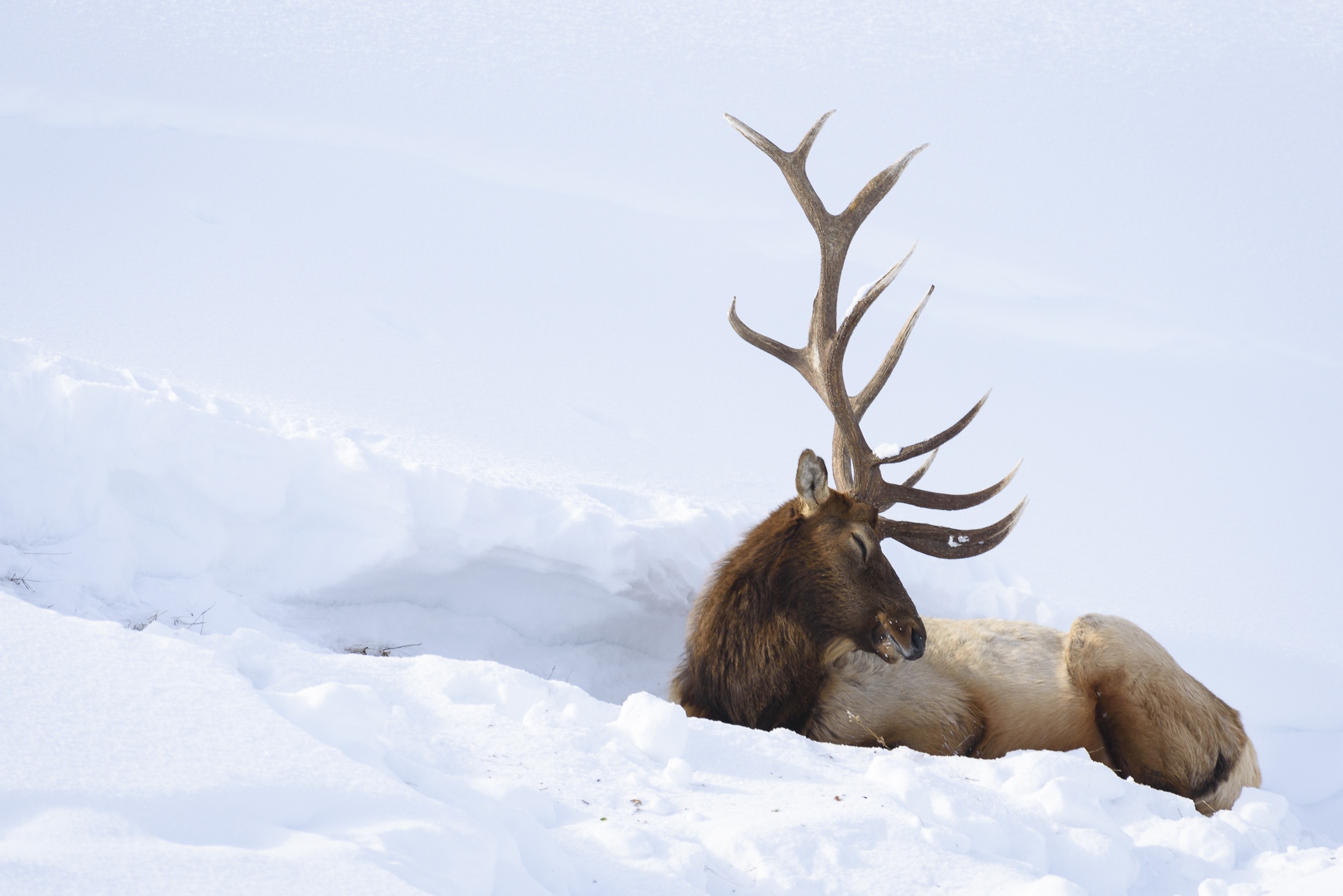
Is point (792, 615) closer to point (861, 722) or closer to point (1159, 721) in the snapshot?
point (861, 722)

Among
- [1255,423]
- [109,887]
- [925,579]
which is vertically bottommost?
[925,579]

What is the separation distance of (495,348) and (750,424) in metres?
2.22

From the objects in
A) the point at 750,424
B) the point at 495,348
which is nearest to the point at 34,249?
the point at 495,348

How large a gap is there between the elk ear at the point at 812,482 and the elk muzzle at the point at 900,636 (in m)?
0.53

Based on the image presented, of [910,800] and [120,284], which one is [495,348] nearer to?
[120,284]

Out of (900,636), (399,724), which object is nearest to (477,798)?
(399,724)

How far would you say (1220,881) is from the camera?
8.70 ft

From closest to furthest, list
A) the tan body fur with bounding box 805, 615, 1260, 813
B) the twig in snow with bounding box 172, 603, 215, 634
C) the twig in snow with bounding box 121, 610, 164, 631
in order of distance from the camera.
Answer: the twig in snow with bounding box 121, 610, 164, 631 → the twig in snow with bounding box 172, 603, 215, 634 → the tan body fur with bounding box 805, 615, 1260, 813

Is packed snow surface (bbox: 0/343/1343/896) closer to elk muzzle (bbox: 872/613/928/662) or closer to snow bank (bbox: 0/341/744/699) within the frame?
snow bank (bbox: 0/341/744/699)

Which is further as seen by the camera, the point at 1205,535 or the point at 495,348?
the point at 495,348

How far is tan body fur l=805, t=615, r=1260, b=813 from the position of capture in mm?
4457

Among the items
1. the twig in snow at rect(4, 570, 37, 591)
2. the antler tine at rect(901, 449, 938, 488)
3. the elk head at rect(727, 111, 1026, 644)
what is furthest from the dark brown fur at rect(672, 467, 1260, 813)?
the twig in snow at rect(4, 570, 37, 591)

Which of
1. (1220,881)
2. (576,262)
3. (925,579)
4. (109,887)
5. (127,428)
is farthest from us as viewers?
A: (576,262)

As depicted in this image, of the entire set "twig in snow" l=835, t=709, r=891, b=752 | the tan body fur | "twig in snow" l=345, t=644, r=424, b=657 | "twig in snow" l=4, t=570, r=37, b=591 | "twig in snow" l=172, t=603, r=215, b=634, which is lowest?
"twig in snow" l=345, t=644, r=424, b=657
